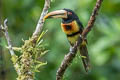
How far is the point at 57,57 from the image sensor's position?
4.73 meters

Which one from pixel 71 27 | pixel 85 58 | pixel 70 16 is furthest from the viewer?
pixel 85 58

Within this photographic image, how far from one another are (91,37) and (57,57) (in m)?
0.43

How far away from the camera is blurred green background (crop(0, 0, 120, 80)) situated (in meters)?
4.43

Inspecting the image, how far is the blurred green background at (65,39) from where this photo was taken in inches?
174

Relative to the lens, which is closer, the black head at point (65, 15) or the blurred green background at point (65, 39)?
the black head at point (65, 15)

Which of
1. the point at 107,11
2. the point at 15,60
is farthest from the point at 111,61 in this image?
the point at 15,60

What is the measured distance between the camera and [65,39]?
445 centimetres

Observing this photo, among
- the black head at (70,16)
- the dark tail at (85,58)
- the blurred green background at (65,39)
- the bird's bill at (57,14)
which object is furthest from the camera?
the blurred green background at (65,39)

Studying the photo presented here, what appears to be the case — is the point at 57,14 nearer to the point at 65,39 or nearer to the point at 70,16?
the point at 70,16

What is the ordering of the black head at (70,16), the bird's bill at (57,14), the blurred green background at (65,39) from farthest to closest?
the blurred green background at (65,39), the black head at (70,16), the bird's bill at (57,14)

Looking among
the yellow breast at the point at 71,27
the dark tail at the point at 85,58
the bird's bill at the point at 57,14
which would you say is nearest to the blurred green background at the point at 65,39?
the dark tail at the point at 85,58

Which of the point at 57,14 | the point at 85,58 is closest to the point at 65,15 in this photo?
the point at 57,14

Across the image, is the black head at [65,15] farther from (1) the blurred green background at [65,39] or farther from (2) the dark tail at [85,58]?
(1) the blurred green background at [65,39]

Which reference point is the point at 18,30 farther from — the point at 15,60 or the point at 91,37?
the point at 15,60
